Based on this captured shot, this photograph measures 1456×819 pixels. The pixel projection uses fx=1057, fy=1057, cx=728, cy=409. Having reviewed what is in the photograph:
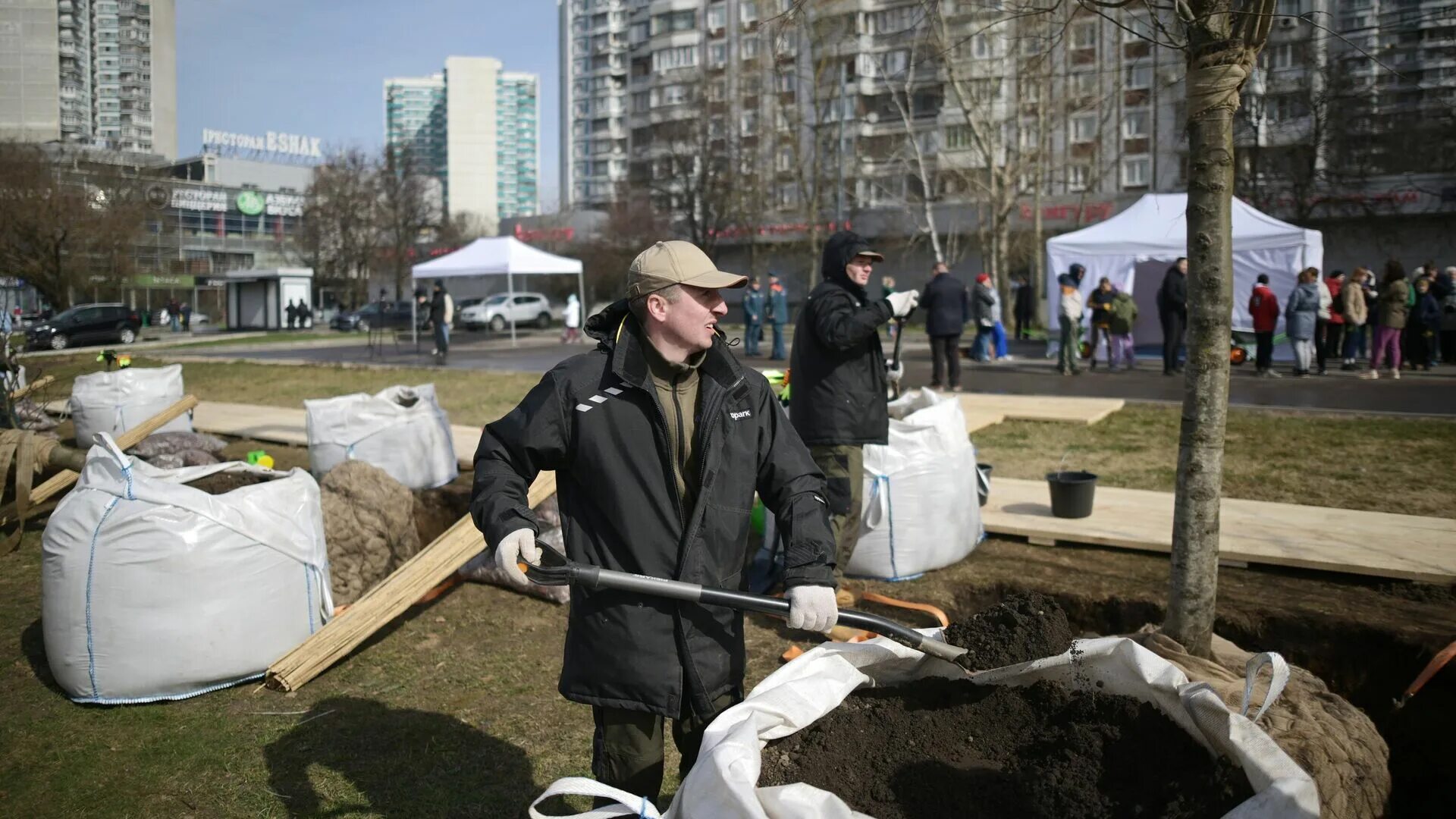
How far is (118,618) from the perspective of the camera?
13.4 feet

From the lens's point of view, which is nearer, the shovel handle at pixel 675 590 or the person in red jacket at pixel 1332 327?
the shovel handle at pixel 675 590

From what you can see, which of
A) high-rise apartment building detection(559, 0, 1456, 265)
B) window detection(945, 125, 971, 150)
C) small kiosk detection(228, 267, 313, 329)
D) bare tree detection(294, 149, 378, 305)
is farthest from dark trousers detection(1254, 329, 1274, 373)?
bare tree detection(294, 149, 378, 305)

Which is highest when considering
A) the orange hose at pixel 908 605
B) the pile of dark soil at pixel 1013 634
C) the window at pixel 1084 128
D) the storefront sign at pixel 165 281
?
the window at pixel 1084 128

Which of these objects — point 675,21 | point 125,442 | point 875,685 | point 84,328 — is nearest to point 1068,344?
point 125,442

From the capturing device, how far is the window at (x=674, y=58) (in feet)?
262

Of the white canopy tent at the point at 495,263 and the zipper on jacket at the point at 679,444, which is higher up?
the white canopy tent at the point at 495,263

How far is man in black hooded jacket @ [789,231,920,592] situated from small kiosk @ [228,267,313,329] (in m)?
39.7

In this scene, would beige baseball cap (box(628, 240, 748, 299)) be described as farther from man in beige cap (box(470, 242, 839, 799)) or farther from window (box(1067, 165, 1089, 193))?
window (box(1067, 165, 1089, 193))

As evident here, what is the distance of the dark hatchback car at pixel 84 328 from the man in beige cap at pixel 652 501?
33.1 metres

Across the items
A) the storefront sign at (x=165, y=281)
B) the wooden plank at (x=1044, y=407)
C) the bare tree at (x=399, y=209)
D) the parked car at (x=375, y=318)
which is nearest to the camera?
the wooden plank at (x=1044, y=407)

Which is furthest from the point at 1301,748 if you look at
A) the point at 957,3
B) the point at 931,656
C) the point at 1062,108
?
the point at 1062,108

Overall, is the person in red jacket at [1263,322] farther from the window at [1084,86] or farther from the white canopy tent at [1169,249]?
the window at [1084,86]

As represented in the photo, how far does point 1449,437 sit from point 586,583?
9642 millimetres

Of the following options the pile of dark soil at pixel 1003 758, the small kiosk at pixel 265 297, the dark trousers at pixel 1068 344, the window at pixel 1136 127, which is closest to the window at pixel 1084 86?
the window at pixel 1136 127
